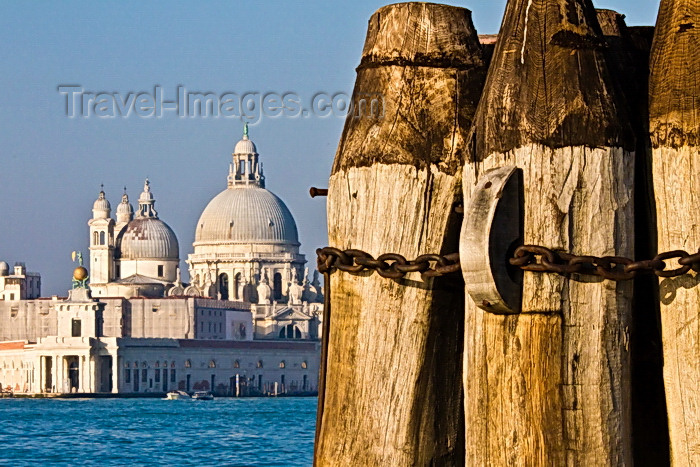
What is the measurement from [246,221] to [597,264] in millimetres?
117002

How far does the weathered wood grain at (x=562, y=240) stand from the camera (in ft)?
11.5

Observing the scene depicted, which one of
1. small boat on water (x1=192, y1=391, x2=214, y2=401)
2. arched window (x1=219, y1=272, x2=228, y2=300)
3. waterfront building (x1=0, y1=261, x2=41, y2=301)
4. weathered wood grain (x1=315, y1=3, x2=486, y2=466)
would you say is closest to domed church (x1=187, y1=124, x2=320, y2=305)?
arched window (x1=219, y1=272, x2=228, y2=300)

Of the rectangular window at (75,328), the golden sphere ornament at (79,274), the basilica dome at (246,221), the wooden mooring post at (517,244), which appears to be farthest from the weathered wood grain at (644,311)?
the basilica dome at (246,221)

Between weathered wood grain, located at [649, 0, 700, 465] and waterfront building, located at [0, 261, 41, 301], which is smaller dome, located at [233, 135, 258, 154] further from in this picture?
weathered wood grain, located at [649, 0, 700, 465]

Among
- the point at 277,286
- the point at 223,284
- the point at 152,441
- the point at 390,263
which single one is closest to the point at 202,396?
the point at 223,284

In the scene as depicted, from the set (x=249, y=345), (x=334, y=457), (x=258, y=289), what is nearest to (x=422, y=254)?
(x=334, y=457)

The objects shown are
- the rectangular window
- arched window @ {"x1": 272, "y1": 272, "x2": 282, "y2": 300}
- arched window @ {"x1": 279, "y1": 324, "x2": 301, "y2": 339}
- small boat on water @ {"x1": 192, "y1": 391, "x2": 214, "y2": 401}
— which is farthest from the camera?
arched window @ {"x1": 272, "y1": 272, "x2": 282, "y2": 300}

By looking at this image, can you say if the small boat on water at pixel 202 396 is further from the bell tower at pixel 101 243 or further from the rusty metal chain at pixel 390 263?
the rusty metal chain at pixel 390 263

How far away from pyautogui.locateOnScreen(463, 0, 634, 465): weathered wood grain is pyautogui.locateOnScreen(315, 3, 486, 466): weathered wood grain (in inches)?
9.7

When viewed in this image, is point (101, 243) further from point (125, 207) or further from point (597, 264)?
point (597, 264)

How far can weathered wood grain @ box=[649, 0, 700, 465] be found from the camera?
139 inches

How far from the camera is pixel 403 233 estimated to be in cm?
380

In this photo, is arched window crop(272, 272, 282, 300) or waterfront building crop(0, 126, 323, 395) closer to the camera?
waterfront building crop(0, 126, 323, 395)

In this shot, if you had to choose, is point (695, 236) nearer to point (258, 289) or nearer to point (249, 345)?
point (249, 345)
